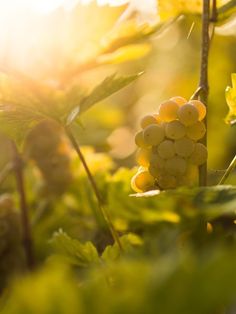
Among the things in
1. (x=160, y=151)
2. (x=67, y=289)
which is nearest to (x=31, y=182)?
(x=160, y=151)

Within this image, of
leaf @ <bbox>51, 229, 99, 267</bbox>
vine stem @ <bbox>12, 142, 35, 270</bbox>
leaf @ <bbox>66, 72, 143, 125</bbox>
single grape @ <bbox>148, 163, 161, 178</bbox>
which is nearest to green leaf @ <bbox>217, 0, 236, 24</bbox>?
leaf @ <bbox>66, 72, 143, 125</bbox>

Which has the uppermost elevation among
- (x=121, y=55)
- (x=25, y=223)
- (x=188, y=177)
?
(x=121, y=55)

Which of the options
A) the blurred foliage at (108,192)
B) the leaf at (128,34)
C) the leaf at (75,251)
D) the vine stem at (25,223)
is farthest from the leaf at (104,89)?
the vine stem at (25,223)

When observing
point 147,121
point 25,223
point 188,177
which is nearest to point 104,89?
point 147,121

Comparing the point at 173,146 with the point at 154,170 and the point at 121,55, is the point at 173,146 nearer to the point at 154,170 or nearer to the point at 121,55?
the point at 154,170

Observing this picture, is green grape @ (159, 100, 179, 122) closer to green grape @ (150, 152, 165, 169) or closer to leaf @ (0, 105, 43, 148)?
green grape @ (150, 152, 165, 169)

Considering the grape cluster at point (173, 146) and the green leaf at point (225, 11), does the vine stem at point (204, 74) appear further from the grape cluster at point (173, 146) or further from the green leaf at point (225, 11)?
the green leaf at point (225, 11)
